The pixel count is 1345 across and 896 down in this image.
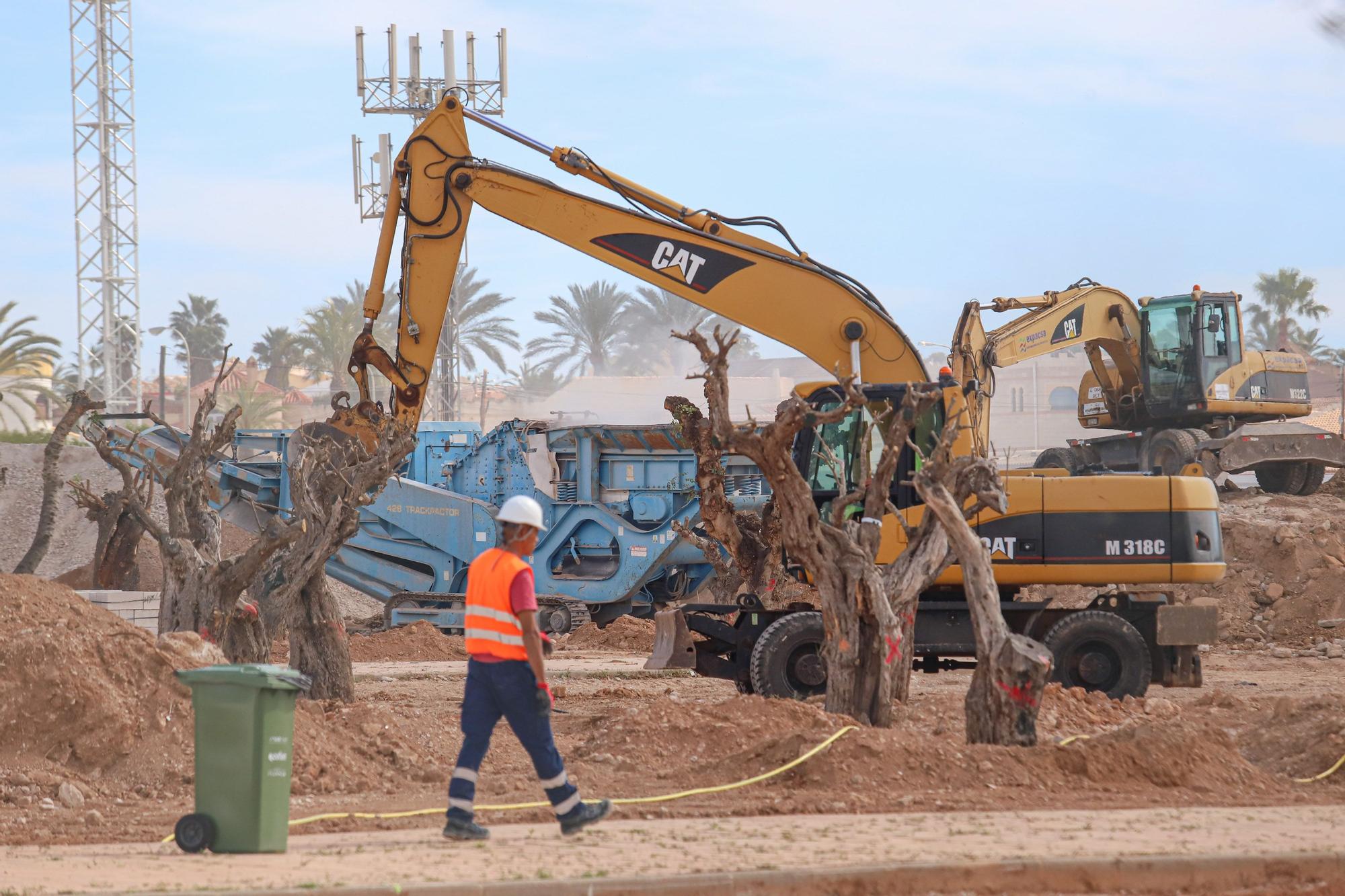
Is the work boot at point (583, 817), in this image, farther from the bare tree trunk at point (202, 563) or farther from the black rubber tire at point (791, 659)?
the bare tree trunk at point (202, 563)

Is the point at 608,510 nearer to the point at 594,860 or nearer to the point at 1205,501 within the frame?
the point at 1205,501

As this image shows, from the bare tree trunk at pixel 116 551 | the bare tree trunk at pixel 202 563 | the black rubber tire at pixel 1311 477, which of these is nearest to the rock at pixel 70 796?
the bare tree trunk at pixel 202 563

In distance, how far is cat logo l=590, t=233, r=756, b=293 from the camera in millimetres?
14844

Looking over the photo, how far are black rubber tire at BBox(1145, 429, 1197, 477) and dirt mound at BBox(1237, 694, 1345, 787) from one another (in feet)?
42.9

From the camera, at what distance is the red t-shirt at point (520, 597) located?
23.0 ft

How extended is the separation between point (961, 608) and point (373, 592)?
11357mm

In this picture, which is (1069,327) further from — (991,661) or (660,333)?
(660,333)

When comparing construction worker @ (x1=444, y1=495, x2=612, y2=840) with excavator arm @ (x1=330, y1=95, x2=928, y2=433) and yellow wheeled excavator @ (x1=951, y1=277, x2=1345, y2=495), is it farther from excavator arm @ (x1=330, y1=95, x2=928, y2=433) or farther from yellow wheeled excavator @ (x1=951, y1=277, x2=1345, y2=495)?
yellow wheeled excavator @ (x1=951, y1=277, x2=1345, y2=495)

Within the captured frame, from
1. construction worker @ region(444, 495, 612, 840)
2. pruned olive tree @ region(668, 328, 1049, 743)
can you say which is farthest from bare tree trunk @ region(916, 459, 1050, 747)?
construction worker @ region(444, 495, 612, 840)

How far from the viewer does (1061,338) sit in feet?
72.8

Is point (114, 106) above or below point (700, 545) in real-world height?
above

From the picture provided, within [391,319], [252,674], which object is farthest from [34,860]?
[391,319]

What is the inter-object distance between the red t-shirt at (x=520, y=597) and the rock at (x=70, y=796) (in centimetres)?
313

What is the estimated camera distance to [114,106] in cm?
3656
